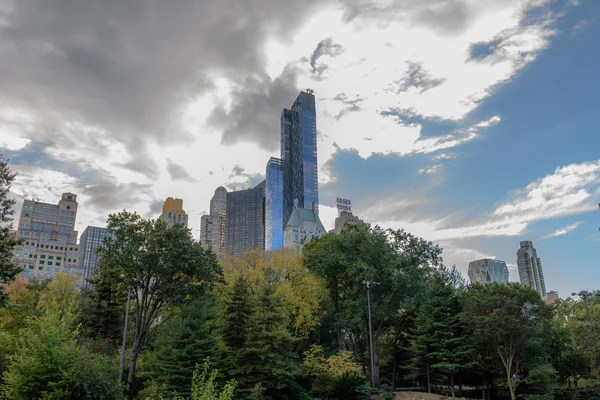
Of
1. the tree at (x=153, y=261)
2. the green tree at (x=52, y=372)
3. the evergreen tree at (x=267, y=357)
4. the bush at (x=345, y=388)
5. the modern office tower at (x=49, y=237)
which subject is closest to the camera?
the green tree at (x=52, y=372)

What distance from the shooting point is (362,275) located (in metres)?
39.1

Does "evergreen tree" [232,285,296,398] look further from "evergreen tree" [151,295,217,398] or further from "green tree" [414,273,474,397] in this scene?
"green tree" [414,273,474,397]

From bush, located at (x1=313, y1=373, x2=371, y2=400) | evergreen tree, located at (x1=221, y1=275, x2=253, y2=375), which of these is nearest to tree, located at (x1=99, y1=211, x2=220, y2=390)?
evergreen tree, located at (x1=221, y1=275, x2=253, y2=375)

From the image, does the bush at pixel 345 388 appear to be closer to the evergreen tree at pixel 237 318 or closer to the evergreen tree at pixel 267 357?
the evergreen tree at pixel 267 357

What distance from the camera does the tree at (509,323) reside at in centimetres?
3316

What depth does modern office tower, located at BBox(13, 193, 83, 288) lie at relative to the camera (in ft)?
513

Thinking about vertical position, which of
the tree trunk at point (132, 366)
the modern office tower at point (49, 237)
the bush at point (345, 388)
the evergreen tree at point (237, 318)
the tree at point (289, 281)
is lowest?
the bush at point (345, 388)

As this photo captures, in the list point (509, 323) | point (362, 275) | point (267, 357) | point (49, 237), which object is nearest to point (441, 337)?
point (509, 323)

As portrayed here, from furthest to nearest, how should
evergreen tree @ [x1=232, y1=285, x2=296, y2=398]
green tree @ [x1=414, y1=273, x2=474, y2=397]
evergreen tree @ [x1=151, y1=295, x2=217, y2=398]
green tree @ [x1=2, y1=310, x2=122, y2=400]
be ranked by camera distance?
green tree @ [x1=414, y1=273, x2=474, y2=397] → evergreen tree @ [x1=232, y1=285, x2=296, y2=398] → evergreen tree @ [x1=151, y1=295, x2=217, y2=398] → green tree @ [x1=2, y1=310, x2=122, y2=400]

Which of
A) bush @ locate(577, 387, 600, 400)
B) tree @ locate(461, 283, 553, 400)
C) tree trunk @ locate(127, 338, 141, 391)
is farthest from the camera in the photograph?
bush @ locate(577, 387, 600, 400)

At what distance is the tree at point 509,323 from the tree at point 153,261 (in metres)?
22.8

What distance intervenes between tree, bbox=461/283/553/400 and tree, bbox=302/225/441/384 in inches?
248

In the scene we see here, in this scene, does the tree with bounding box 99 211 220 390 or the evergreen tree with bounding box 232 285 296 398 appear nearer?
the evergreen tree with bounding box 232 285 296 398

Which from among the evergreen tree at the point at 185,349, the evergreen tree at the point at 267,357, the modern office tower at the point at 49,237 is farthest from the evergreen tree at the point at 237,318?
the modern office tower at the point at 49,237
